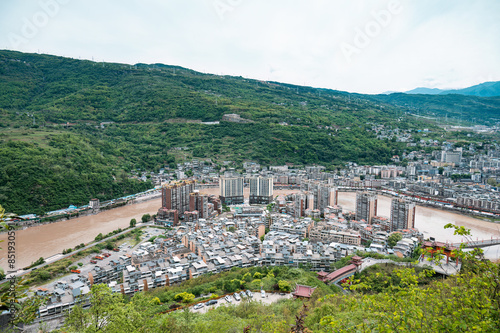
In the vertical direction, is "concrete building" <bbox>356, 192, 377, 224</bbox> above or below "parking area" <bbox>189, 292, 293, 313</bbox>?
above

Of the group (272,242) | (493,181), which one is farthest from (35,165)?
(493,181)

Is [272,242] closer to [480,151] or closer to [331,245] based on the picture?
[331,245]

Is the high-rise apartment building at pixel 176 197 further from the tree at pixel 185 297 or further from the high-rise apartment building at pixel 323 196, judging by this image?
the tree at pixel 185 297

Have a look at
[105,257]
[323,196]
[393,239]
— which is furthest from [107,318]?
[323,196]

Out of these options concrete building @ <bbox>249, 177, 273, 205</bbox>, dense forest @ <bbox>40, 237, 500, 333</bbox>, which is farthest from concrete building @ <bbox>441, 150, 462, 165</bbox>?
dense forest @ <bbox>40, 237, 500, 333</bbox>

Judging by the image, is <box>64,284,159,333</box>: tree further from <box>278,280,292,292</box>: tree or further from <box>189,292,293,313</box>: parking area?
<box>278,280,292,292</box>: tree

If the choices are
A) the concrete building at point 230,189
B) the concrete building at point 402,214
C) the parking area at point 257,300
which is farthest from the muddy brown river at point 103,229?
Answer: the parking area at point 257,300
